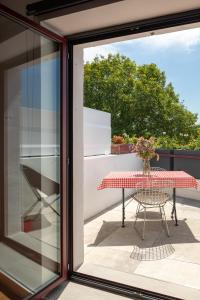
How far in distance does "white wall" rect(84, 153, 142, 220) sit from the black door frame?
195 cm

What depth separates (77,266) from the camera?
9.02 ft

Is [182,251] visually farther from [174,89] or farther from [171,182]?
[174,89]

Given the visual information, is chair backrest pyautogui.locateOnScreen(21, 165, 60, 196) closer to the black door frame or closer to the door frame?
the door frame

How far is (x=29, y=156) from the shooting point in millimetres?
2191

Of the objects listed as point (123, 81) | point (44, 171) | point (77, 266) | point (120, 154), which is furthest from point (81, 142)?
point (123, 81)

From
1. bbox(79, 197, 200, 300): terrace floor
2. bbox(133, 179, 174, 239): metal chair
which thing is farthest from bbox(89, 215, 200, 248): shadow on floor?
bbox(133, 179, 174, 239): metal chair

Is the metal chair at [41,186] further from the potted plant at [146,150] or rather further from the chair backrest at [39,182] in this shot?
the potted plant at [146,150]

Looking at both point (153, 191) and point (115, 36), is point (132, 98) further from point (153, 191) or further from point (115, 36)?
point (115, 36)

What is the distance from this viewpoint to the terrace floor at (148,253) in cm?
252

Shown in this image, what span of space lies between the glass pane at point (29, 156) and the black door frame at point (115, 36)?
0.18 metres

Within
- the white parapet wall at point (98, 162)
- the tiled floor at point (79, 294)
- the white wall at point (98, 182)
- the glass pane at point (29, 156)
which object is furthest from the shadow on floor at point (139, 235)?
the glass pane at point (29, 156)

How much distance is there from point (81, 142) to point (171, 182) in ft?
5.77

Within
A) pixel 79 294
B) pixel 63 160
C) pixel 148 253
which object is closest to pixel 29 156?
pixel 63 160

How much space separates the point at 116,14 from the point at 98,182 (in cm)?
320
